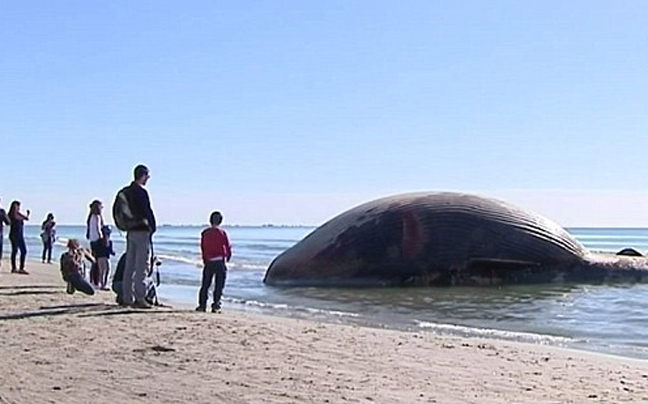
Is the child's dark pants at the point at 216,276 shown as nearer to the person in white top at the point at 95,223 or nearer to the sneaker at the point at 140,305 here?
the sneaker at the point at 140,305

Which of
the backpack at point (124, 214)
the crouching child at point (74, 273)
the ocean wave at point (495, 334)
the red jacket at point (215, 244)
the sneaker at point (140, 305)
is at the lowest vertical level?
the ocean wave at point (495, 334)

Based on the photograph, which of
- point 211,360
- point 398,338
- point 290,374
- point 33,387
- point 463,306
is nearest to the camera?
point 33,387

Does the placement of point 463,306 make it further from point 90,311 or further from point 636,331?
point 90,311

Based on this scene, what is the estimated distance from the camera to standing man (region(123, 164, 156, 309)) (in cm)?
1221

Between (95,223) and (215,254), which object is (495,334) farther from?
(95,223)

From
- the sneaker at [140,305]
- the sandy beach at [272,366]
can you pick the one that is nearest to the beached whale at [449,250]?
the sneaker at [140,305]

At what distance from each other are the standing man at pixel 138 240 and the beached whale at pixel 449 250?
8.69 metres

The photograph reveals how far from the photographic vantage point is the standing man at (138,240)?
1221 cm

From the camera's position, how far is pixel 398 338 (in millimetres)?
10781

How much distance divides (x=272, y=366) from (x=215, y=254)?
18.7 feet

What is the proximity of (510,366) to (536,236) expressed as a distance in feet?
42.6

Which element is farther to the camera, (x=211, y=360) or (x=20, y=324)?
(x=20, y=324)

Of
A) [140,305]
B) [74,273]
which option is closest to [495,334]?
[140,305]

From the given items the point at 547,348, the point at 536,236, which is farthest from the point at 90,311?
the point at 536,236
